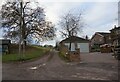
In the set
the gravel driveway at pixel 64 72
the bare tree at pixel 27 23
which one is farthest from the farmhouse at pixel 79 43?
the gravel driveway at pixel 64 72

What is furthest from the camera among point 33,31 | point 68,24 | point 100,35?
point 100,35

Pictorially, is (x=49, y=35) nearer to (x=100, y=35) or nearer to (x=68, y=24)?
(x=68, y=24)

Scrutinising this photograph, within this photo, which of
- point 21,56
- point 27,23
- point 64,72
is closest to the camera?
point 64,72

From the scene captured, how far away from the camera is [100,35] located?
92.8 m

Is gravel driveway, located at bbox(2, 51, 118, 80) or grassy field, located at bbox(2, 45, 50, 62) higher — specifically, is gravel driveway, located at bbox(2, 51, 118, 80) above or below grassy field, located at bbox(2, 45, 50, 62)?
below

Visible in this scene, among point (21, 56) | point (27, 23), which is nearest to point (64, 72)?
point (21, 56)

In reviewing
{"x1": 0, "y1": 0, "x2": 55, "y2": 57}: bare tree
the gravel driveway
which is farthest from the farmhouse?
the gravel driveway

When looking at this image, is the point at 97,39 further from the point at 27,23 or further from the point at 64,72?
the point at 64,72

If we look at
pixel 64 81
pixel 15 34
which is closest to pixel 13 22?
pixel 15 34

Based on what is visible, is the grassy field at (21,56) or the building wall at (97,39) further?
the building wall at (97,39)

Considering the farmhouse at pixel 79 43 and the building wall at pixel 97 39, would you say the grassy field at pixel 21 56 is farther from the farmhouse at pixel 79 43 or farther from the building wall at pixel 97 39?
the building wall at pixel 97 39

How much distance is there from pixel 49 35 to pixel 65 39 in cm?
1574

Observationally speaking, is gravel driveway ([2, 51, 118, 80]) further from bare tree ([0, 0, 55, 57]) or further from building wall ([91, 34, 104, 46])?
building wall ([91, 34, 104, 46])

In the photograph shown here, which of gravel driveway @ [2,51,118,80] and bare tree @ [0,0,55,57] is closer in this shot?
gravel driveway @ [2,51,118,80]
